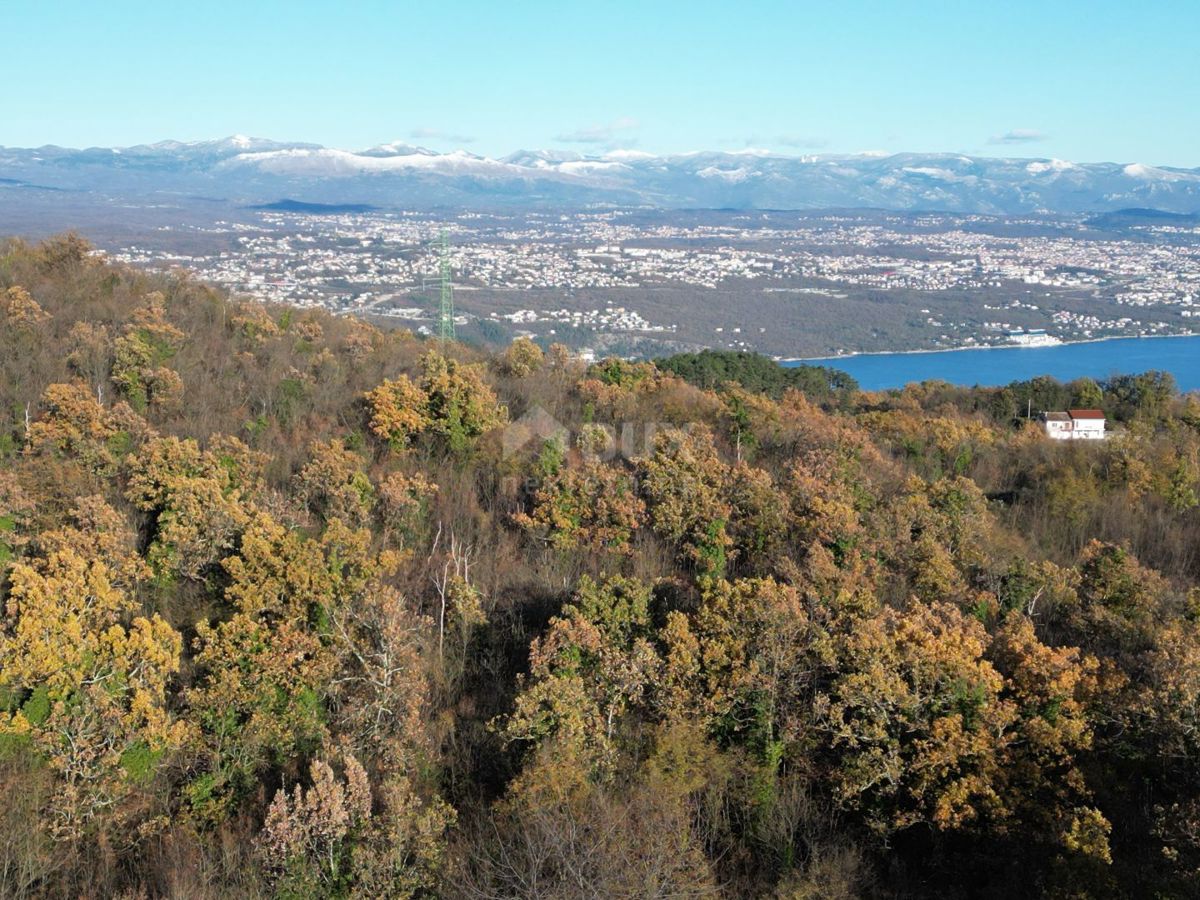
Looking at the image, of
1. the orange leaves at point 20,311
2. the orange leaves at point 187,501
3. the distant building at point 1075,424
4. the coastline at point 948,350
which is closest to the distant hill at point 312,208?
the coastline at point 948,350

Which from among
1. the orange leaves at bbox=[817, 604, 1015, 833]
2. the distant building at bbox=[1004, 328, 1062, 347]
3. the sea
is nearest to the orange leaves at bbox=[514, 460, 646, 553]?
the orange leaves at bbox=[817, 604, 1015, 833]

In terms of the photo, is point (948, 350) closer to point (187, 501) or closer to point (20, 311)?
point (20, 311)

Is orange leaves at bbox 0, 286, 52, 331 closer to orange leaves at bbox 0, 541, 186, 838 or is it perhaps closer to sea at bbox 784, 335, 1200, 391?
orange leaves at bbox 0, 541, 186, 838

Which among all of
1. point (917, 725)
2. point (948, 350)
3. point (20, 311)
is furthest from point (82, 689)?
point (948, 350)

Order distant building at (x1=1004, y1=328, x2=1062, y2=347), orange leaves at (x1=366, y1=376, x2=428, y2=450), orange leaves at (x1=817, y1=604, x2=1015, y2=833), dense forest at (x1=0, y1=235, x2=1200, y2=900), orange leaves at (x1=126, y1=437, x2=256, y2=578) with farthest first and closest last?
1. distant building at (x1=1004, y1=328, x2=1062, y2=347)
2. orange leaves at (x1=366, y1=376, x2=428, y2=450)
3. orange leaves at (x1=126, y1=437, x2=256, y2=578)
4. orange leaves at (x1=817, y1=604, x2=1015, y2=833)
5. dense forest at (x1=0, y1=235, x2=1200, y2=900)

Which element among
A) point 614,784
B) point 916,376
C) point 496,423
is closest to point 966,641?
point 614,784

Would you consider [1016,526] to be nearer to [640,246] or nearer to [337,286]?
[337,286]
